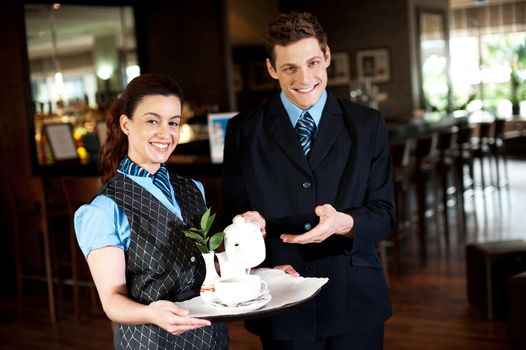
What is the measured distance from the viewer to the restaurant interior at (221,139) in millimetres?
5156

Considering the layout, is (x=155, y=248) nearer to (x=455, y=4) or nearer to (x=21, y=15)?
(x=21, y=15)

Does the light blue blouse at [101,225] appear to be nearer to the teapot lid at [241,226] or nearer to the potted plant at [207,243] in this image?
the potted plant at [207,243]

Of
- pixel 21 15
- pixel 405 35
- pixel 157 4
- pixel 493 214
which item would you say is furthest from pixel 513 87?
pixel 21 15

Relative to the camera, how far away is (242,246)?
1.80 meters

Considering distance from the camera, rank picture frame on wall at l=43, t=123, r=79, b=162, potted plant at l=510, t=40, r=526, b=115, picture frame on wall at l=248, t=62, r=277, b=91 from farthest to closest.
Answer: potted plant at l=510, t=40, r=526, b=115
picture frame on wall at l=248, t=62, r=277, b=91
picture frame on wall at l=43, t=123, r=79, b=162

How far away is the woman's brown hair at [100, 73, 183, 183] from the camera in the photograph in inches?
74.8

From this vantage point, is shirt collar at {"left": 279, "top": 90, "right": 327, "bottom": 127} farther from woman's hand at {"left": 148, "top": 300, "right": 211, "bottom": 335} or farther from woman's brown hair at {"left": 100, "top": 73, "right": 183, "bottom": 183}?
woman's hand at {"left": 148, "top": 300, "right": 211, "bottom": 335}

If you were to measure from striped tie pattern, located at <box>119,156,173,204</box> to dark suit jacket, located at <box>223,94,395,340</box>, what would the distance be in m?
0.24

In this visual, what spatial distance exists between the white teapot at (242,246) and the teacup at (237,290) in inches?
2.2

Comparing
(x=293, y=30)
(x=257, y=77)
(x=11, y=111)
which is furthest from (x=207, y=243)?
(x=257, y=77)

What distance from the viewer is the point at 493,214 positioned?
8625 mm

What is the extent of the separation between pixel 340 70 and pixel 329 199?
10.3 m

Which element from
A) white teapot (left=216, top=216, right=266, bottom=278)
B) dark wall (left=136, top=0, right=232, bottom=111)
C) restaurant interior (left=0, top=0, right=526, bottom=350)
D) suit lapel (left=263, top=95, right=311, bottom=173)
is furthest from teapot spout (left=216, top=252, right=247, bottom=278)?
dark wall (left=136, top=0, right=232, bottom=111)

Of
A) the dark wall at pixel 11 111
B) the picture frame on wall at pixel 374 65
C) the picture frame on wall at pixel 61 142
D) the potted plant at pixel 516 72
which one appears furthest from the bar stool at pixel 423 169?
the potted plant at pixel 516 72
